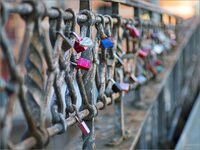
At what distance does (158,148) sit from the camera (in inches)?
166

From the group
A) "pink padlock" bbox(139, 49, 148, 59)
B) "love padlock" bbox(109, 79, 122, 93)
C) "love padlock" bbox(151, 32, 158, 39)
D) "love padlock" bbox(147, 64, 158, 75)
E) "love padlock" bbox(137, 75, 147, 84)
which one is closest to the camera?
"love padlock" bbox(109, 79, 122, 93)

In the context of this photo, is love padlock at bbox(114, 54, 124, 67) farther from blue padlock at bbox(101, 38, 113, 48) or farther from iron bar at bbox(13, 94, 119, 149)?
iron bar at bbox(13, 94, 119, 149)

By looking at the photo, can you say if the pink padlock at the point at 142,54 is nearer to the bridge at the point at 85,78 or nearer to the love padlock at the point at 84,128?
the bridge at the point at 85,78

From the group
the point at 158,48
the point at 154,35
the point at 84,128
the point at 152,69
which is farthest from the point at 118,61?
the point at 158,48

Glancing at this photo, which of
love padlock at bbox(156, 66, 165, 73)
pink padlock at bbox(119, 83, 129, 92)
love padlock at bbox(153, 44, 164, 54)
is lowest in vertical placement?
love padlock at bbox(156, 66, 165, 73)

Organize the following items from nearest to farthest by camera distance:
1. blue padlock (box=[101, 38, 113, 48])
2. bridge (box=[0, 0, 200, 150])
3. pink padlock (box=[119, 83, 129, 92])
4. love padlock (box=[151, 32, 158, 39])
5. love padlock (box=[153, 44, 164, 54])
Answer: bridge (box=[0, 0, 200, 150])
blue padlock (box=[101, 38, 113, 48])
pink padlock (box=[119, 83, 129, 92])
love padlock (box=[151, 32, 158, 39])
love padlock (box=[153, 44, 164, 54])

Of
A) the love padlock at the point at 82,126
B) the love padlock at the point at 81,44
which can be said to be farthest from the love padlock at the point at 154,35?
the love padlock at the point at 81,44

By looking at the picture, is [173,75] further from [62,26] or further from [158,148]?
[62,26]

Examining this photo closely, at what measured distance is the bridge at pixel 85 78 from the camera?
4.64 feet

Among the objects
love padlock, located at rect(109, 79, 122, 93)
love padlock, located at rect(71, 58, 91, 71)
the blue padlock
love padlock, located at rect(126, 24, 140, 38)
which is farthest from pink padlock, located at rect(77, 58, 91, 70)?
love padlock, located at rect(126, 24, 140, 38)

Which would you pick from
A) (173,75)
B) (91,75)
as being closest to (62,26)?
(91,75)

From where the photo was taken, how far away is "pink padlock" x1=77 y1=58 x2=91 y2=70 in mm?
2033

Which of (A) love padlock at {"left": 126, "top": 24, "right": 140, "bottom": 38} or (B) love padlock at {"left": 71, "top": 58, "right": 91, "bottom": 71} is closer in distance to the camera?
(B) love padlock at {"left": 71, "top": 58, "right": 91, "bottom": 71}

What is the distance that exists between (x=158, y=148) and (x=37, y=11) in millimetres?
2958
